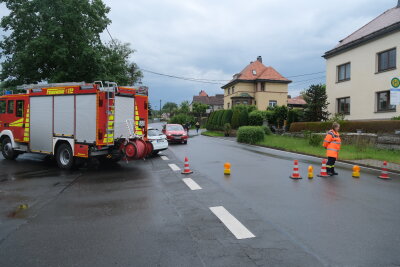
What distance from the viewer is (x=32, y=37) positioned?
22.3 m

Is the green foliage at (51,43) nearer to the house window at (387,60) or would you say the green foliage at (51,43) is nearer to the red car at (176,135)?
the red car at (176,135)

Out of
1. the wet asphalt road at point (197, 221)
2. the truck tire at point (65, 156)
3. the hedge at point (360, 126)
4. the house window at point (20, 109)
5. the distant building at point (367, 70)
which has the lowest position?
the wet asphalt road at point (197, 221)

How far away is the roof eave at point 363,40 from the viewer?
2117 cm

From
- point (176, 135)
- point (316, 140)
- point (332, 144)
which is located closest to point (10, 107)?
point (176, 135)

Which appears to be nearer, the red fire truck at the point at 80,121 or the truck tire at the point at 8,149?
the red fire truck at the point at 80,121

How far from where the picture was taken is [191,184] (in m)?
8.16

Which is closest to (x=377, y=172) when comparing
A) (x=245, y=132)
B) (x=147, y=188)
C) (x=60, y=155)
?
(x=147, y=188)

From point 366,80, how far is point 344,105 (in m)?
3.28

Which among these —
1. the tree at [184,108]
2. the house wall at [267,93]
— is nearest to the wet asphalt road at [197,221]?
the house wall at [267,93]

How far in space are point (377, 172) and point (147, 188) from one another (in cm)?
776

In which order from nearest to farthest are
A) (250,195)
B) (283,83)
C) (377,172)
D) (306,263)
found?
(306,263) < (250,195) < (377,172) < (283,83)

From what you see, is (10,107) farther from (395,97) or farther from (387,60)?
(387,60)

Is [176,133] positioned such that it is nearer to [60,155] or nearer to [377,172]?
[60,155]

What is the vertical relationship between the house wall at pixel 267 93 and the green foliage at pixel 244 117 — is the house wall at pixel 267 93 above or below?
above
